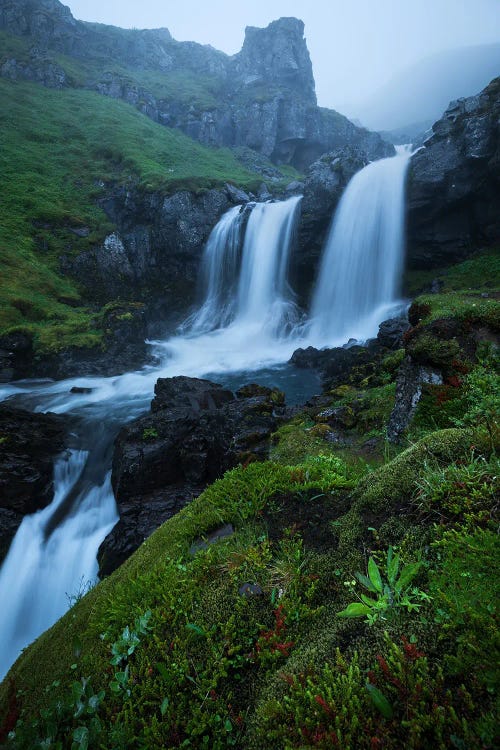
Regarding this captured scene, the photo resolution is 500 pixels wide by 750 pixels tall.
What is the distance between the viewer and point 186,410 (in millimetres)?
11789

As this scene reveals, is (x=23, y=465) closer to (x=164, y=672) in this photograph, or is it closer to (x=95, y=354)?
(x=164, y=672)

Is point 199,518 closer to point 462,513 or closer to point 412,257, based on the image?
point 462,513

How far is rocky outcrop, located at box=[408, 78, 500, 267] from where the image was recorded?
67.0 ft

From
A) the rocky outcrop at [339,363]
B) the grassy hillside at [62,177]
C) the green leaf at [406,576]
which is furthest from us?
the grassy hillside at [62,177]

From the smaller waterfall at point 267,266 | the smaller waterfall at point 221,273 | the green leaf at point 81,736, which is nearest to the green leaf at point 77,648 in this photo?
the green leaf at point 81,736

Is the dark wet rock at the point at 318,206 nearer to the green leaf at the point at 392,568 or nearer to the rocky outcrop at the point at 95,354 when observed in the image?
the rocky outcrop at the point at 95,354

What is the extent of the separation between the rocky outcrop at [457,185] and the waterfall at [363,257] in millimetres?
1385

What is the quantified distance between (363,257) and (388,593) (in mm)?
27894

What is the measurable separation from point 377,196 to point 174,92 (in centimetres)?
6386

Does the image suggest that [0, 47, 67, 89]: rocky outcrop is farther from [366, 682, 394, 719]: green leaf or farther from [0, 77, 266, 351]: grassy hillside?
[366, 682, 394, 719]: green leaf

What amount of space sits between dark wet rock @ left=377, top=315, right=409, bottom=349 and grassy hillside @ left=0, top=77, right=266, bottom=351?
1624 cm

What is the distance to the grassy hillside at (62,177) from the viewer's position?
22.4 meters

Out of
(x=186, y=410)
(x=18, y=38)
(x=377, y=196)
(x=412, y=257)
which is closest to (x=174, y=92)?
(x=18, y=38)

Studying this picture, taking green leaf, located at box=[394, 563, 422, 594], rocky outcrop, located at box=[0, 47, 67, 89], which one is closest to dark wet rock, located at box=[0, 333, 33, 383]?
green leaf, located at box=[394, 563, 422, 594]
